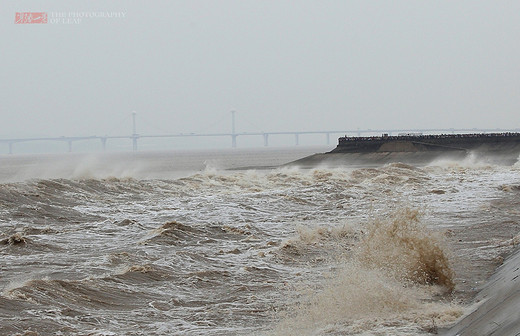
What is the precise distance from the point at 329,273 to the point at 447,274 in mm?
2343

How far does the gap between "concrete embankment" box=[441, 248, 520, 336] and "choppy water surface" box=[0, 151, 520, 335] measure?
12.0 inches

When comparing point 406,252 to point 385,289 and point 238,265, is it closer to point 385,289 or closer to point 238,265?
point 385,289

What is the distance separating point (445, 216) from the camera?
20.8 m

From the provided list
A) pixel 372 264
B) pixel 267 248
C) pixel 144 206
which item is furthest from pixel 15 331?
pixel 144 206

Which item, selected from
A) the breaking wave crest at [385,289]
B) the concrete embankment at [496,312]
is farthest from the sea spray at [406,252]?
the concrete embankment at [496,312]

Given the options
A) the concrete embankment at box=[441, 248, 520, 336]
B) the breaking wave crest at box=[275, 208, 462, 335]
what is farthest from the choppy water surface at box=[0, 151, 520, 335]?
the concrete embankment at box=[441, 248, 520, 336]

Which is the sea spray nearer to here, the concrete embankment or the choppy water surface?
the choppy water surface

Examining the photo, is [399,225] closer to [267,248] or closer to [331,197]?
[267,248]

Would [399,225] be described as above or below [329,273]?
above

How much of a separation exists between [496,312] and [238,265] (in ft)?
23.2

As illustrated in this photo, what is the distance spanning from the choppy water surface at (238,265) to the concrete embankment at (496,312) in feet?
1.00

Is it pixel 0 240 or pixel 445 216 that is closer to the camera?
pixel 0 240

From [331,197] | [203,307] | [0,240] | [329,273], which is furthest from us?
[331,197]

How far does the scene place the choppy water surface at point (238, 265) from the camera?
8.85 meters
